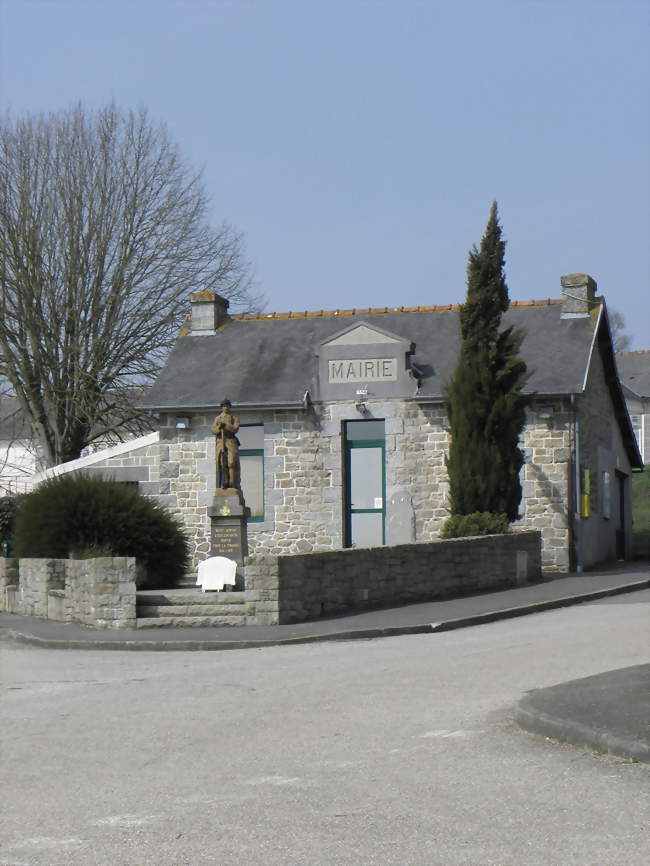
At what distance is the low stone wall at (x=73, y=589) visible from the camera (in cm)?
1706

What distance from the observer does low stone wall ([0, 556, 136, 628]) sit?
17062 mm

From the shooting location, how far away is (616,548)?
28969 millimetres

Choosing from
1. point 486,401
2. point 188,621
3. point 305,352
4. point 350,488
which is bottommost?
point 188,621

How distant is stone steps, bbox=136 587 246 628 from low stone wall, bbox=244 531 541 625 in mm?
406

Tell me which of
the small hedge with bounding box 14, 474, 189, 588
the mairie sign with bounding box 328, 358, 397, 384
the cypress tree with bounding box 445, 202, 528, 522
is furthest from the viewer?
the mairie sign with bounding box 328, 358, 397, 384

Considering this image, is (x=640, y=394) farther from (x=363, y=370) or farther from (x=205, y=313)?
(x=363, y=370)

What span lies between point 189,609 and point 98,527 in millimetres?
3974

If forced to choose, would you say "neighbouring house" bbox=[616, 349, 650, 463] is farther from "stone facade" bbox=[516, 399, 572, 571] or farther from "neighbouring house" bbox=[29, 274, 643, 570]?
"stone facade" bbox=[516, 399, 572, 571]

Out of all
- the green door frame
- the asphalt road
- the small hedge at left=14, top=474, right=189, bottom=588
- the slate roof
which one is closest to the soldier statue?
the small hedge at left=14, top=474, right=189, bottom=588

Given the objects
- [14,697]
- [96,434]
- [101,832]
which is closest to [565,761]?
[101,832]

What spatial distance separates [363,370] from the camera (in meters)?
24.8

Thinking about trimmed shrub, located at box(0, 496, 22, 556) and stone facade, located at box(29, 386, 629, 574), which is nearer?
stone facade, located at box(29, 386, 629, 574)

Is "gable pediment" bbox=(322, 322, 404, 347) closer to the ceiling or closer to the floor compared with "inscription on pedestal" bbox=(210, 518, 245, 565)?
closer to the ceiling

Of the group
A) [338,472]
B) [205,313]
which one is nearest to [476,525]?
[338,472]
